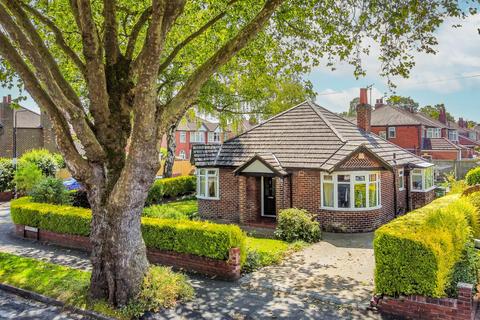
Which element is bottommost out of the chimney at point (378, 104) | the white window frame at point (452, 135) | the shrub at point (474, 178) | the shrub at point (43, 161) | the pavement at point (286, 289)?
the pavement at point (286, 289)

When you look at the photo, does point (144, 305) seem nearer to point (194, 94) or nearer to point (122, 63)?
point (194, 94)

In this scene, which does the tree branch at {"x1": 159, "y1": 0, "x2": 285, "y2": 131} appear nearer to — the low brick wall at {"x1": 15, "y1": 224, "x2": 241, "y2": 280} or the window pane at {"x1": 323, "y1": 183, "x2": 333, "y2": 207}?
the low brick wall at {"x1": 15, "y1": 224, "x2": 241, "y2": 280}

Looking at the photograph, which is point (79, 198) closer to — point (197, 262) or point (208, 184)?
point (208, 184)

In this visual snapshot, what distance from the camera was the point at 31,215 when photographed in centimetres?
1538

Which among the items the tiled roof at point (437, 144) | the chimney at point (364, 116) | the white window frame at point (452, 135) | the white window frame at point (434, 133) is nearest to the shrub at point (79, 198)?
the chimney at point (364, 116)

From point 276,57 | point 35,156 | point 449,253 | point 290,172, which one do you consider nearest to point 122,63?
point 276,57

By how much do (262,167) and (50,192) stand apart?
32.0 ft

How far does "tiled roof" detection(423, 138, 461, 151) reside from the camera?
4812 cm

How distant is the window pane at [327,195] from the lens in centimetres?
1698

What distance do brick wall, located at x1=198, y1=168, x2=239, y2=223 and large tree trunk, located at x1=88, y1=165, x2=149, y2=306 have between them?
10.4 meters

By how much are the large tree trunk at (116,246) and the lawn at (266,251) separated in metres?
3.82

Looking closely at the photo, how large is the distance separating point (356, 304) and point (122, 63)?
8.15m

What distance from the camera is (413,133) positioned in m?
45.6

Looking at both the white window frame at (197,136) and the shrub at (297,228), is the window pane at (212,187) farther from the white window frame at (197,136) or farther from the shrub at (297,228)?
the white window frame at (197,136)
